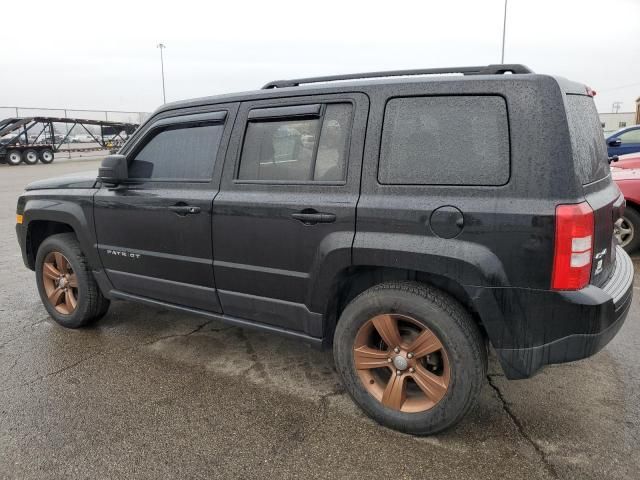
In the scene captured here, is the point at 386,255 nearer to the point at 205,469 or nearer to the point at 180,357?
the point at 205,469

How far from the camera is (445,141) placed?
2371 millimetres

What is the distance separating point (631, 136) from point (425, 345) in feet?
37.0

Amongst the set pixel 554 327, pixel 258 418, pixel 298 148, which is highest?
pixel 298 148

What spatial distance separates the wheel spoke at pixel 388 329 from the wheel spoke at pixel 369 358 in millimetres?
95

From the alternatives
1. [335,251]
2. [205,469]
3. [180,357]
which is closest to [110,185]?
[180,357]

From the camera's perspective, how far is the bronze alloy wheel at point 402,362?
249 centimetres

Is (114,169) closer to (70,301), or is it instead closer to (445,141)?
(70,301)

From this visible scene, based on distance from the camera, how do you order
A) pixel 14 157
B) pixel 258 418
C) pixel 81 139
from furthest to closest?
pixel 81 139 → pixel 14 157 → pixel 258 418

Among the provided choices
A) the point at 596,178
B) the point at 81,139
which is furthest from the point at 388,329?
the point at 81,139

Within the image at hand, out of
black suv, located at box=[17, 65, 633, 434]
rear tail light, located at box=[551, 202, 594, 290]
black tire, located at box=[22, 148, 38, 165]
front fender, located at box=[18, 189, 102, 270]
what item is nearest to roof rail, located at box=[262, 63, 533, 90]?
black suv, located at box=[17, 65, 633, 434]

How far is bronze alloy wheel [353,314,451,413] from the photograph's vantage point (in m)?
2.49

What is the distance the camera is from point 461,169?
232 cm

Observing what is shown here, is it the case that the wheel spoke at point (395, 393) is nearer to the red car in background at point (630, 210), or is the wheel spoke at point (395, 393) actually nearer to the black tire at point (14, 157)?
the red car in background at point (630, 210)

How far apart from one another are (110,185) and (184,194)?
0.75 meters
